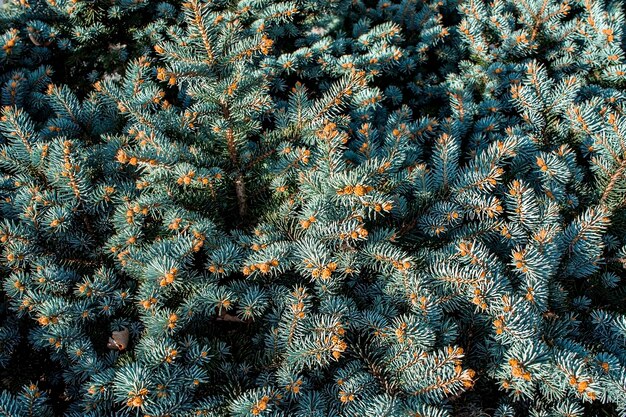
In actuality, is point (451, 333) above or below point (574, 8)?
below

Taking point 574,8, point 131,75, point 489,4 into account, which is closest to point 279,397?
point 131,75

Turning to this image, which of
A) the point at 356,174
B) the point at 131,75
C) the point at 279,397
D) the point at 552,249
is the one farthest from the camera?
the point at 131,75

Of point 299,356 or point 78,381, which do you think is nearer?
point 299,356

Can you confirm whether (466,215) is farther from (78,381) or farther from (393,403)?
(78,381)

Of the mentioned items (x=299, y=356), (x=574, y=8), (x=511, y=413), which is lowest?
(x=511, y=413)

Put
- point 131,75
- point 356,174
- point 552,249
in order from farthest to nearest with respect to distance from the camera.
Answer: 1. point 131,75
2. point 552,249
3. point 356,174

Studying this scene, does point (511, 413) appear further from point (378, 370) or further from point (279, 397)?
point (279, 397)
